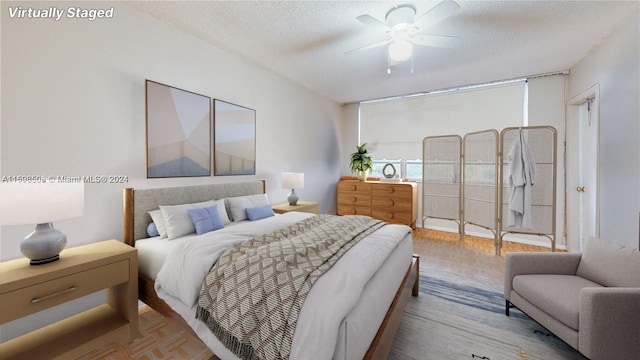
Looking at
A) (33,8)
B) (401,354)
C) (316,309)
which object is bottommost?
(401,354)

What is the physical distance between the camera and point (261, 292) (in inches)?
53.5

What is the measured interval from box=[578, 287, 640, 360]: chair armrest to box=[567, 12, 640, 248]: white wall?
4.76 ft

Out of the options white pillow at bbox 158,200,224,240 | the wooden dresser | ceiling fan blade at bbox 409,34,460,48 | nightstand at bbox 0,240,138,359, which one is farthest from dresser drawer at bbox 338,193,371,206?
nightstand at bbox 0,240,138,359

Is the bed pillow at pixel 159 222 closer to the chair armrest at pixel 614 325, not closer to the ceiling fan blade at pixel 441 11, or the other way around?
the ceiling fan blade at pixel 441 11

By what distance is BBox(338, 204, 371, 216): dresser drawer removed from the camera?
16.7 ft

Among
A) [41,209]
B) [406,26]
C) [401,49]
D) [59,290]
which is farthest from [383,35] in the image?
[59,290]

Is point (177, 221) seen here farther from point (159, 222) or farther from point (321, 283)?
point (321, 283)

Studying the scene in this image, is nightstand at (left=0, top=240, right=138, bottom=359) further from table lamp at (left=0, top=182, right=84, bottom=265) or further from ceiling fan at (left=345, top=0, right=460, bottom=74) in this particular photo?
ceiling fan at (left=345, top=0, right=460, bottom=74)

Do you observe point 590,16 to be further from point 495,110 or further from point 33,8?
point 33,8

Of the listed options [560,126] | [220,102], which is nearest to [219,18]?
[220,102]

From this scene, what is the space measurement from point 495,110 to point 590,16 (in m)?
2.08

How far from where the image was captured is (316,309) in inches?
47.7

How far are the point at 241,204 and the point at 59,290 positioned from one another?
174 cm

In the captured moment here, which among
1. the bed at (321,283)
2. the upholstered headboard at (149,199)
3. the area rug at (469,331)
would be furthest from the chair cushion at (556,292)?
the upholstered headboard at (149,199)
